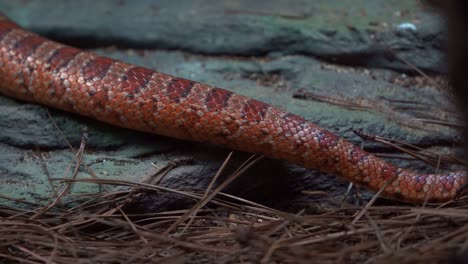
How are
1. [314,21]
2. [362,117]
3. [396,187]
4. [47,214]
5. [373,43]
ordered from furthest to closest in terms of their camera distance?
1. [314,21]
2. [373,43]
3. [362,117]
4. [396,187]
5. [47,214]

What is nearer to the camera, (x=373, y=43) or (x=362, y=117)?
(x=362, y=117)

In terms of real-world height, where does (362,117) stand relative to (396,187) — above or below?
above

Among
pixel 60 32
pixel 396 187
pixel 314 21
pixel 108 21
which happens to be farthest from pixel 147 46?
pixel 396 187

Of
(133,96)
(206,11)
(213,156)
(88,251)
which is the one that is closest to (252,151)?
(213,156)

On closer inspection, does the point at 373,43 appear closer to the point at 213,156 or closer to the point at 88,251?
the point at 213,156

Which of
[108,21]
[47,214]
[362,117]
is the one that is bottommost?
[47,214]

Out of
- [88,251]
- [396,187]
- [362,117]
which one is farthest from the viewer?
[362,117]
